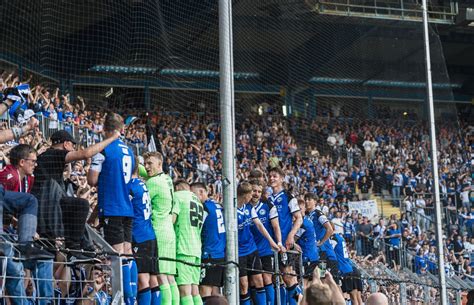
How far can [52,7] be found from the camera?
15273 millimetres

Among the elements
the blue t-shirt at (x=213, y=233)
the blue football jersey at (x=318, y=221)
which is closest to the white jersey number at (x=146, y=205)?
the blue t-shirt at (x=213, y=233)

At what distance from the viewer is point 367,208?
76.3 feet

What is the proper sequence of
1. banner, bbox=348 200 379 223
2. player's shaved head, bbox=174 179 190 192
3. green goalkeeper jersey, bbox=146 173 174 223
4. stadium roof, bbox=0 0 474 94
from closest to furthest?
green goalkeeper jersey, bbox=146 173 174 223, player's shaved head, bbox=174 179 190 192, stadium roof, bbox=0 0 474 94, banner, bbox=348 200 379 223

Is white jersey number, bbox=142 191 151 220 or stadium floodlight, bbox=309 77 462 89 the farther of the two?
stadium floodlight, bbox=309 77 462 89

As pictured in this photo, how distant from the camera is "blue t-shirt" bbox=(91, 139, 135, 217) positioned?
29.1 ft

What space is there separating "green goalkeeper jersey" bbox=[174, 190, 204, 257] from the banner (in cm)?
1318

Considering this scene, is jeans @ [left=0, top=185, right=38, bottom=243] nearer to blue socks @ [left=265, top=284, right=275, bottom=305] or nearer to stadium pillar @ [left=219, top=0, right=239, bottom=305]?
stadium pillar @ [left=219, top=0, right=239, bottom=305]

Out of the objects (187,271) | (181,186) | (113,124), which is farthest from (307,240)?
(113,124)

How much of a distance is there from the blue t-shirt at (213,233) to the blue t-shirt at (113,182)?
166cm

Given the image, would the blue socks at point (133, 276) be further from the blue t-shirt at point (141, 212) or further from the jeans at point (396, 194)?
the jeans at point (396, 194)

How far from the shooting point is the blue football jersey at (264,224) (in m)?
11.2

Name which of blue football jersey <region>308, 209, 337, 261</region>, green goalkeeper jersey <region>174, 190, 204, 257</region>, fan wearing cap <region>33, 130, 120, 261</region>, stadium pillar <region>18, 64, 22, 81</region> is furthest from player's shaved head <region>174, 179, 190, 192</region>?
stadium pillar <region>18, 64, 22, 81</region>

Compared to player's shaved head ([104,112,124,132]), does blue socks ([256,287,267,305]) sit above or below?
below

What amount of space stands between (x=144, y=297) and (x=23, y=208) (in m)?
2.01
